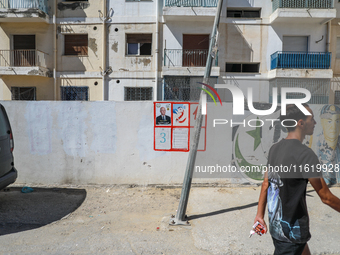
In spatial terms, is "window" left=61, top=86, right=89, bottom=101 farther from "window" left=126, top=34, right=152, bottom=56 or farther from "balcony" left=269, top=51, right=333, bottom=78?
"balcony" left=269, top=51, right=333, bottom=78

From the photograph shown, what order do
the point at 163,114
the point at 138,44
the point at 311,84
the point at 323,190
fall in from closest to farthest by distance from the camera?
1. the point at 323,190
2. the point at 163,114
3. the point at 311,84
4. the point at 138,44

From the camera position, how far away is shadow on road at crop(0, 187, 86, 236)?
438 centimetres

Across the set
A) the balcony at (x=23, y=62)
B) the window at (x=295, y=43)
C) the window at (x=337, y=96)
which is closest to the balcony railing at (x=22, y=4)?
the balcony at (x=23, y=62)

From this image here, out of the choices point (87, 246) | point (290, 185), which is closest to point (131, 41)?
point (87, 246)

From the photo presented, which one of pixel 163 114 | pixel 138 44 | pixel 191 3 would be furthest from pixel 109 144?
pixel 191 3

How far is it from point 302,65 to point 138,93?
889 centimetres

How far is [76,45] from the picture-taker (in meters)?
15.3

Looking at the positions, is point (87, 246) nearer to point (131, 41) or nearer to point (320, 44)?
point (131, 41)

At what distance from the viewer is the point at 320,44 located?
49.0ft

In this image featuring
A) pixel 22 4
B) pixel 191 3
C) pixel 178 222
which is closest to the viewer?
pixel 178 222

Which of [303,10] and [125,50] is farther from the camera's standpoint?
[125,50]

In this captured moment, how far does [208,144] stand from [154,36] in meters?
10.3

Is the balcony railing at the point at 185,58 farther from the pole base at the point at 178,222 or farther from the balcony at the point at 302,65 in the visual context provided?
the pole base at the point at 178,222

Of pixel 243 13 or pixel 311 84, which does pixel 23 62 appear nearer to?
pixel 243 13
